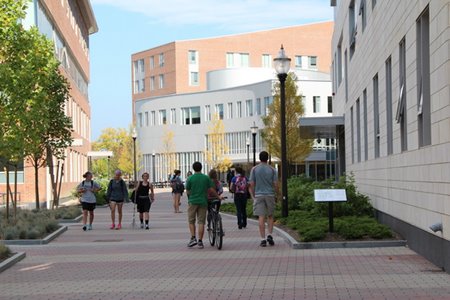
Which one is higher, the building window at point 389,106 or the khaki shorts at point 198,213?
the building window at point 389,106

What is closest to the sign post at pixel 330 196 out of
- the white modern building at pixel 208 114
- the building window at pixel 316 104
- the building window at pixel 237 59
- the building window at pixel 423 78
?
the building window at pixel 423 78

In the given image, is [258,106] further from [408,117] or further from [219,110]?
[408,117]

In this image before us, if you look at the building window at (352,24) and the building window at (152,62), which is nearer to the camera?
the building window at (352,24)

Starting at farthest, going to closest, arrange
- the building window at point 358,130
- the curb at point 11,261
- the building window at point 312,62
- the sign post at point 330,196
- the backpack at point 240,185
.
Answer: the building window at point 312,62 < the building window at point 358,130 < the backpack at point 240,185 < the sign post at point 330,196 < the curb at point 11,261

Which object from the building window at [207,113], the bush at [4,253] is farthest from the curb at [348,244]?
the building window at [207,113]

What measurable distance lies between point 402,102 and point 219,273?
18.4 ft

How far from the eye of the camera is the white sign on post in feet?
53.7

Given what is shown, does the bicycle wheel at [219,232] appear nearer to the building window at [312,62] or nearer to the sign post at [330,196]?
the sign post at [330,196]

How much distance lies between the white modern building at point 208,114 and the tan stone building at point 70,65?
2184 cm

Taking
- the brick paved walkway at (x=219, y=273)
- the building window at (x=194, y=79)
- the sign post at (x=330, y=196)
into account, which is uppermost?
the building window at (x=194, y=79)

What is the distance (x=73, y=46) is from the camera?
60.8m

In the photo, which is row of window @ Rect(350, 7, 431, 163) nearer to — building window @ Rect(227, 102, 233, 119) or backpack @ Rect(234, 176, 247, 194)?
backpack @ Rect(234, 176, 247, 194)

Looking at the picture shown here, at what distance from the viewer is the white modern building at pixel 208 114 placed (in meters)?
93.6

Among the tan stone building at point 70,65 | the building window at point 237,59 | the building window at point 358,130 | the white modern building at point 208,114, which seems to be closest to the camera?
the building window at point 358,130
